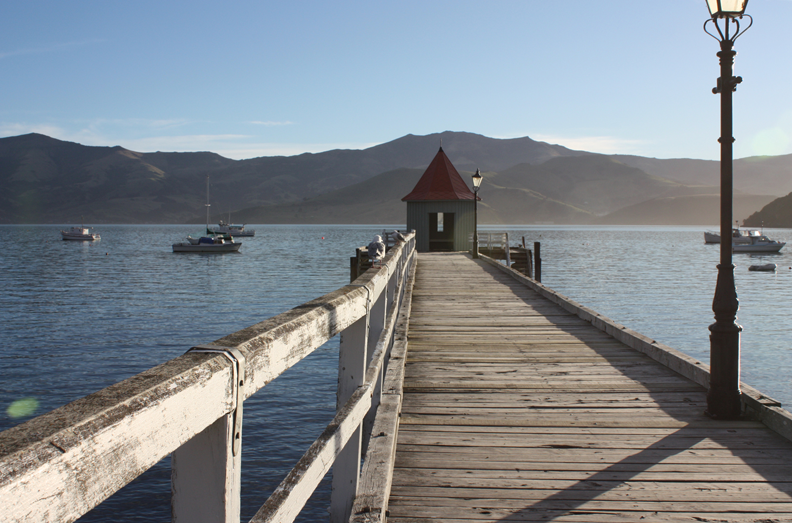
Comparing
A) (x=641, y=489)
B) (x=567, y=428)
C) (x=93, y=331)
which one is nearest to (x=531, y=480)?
(x=641, y=489)

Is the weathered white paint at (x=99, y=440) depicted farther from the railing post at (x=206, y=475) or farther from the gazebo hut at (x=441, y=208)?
the gazebo hut at (x=441, y=208)

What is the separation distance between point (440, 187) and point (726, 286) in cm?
2895

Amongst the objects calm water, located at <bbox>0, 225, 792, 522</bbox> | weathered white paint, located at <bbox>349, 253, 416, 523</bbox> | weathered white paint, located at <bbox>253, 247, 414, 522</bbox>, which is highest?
weathered white paint, located at <bbox>253, 247, 414, 522</bbox>

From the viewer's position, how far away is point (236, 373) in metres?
1.58

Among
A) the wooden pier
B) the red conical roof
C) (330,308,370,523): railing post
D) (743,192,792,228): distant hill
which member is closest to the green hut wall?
the red conical roof

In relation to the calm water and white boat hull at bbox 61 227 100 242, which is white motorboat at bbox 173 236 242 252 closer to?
the calm water

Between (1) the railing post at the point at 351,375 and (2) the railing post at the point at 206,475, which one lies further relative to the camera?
(1) the railing post at the point at 351,375

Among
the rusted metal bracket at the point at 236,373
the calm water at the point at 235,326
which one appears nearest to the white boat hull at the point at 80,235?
the calm water at the point at 235,326

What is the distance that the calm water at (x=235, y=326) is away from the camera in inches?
450

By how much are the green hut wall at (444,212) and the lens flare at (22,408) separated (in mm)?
21749

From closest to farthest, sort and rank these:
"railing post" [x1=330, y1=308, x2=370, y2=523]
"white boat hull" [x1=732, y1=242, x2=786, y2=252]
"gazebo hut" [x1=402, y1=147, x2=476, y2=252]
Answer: "railing post" [x1=330, y1=308, x2=370, y2=523] → "gazebo hut" [x1=402, y1=147, x2=476, y2=252] → "white boat hull" [x1=732, y1=242, x2=786, y2=252]

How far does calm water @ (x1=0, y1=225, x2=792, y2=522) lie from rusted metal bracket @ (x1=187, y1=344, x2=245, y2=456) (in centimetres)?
856

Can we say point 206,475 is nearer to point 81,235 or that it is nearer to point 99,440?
point 99,440

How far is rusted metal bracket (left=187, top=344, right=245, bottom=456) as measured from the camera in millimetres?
1571
